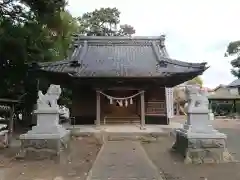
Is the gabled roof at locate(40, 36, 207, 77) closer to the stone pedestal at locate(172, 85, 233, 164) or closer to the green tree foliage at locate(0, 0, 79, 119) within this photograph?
the green tree foliage at locate(0, 0, 79, 119)

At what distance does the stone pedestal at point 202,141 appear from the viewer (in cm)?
799

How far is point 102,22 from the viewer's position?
47062 mm

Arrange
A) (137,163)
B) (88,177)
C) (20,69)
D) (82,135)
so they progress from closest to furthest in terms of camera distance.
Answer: (88,177) → (137,163) → (82,135) → (20,69)

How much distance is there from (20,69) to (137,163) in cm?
1037

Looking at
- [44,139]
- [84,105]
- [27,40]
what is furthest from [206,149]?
[27,40]

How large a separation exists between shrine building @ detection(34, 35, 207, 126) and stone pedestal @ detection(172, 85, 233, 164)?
665 cm

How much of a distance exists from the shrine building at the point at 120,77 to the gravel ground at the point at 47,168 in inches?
242

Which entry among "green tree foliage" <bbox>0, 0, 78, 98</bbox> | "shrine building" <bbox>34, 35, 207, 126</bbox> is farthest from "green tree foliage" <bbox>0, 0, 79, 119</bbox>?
"shrine building" <bbox>34, 35, 207, 126</bbox>

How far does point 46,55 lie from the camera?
17844 millimetres

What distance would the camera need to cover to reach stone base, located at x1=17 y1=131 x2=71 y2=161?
823 centimetres

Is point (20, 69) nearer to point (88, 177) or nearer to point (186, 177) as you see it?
point (88, 177)

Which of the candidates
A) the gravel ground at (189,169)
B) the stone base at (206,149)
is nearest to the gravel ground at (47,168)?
the gravel ground at (189,169)

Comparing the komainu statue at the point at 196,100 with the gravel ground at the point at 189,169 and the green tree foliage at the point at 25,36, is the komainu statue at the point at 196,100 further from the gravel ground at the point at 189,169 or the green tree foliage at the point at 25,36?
the green tree foliage at the point at 25,36

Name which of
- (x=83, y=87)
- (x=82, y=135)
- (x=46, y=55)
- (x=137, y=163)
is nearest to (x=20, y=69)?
(x=46, y=55)
